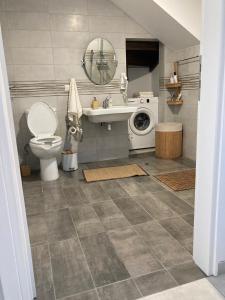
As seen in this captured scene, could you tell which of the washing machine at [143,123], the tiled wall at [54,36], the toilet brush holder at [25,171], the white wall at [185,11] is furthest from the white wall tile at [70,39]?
the toilet brush holder at [25,171]

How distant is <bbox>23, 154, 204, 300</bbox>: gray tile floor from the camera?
4.41 feet

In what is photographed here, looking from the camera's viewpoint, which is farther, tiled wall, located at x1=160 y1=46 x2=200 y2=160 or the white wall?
tiled wall, located at x1=160 y1=46 x2=200 y2=160

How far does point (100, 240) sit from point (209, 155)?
3.26ft

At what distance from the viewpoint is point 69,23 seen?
3.22 meters

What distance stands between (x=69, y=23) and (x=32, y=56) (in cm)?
67

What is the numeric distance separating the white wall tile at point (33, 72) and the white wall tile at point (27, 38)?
0.27 meters

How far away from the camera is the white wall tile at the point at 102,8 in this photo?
10.7 ft

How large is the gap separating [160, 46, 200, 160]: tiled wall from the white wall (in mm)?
310

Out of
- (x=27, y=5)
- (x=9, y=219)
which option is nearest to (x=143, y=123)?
(x=27, y=5)

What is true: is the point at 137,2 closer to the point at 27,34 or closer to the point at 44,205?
the point at 27,34

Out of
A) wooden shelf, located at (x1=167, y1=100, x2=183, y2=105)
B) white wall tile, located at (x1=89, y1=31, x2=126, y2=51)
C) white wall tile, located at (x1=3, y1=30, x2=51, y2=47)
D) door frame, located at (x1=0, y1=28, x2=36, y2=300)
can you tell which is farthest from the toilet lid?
door frame, located at (x1=0, y1=28, x2=36, y2=300)

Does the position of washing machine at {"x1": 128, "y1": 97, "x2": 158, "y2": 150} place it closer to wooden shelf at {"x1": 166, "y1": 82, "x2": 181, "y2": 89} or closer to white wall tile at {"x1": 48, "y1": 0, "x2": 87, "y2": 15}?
wooden shelf at {"x1": 166, "y1": 82, "x2": 181, "y2": 89}

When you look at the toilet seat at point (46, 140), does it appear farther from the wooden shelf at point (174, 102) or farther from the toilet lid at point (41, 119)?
the wooden shelf at point (174, 102)

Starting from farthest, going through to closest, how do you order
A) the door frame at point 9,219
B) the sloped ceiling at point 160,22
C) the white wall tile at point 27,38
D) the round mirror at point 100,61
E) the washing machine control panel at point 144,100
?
the washing machine control panel at point 144,100
the round mirror at point 100,61
the white wall tile at point 27,38
the sloped ceiling at point 160,22
the door frame at point 9,219
